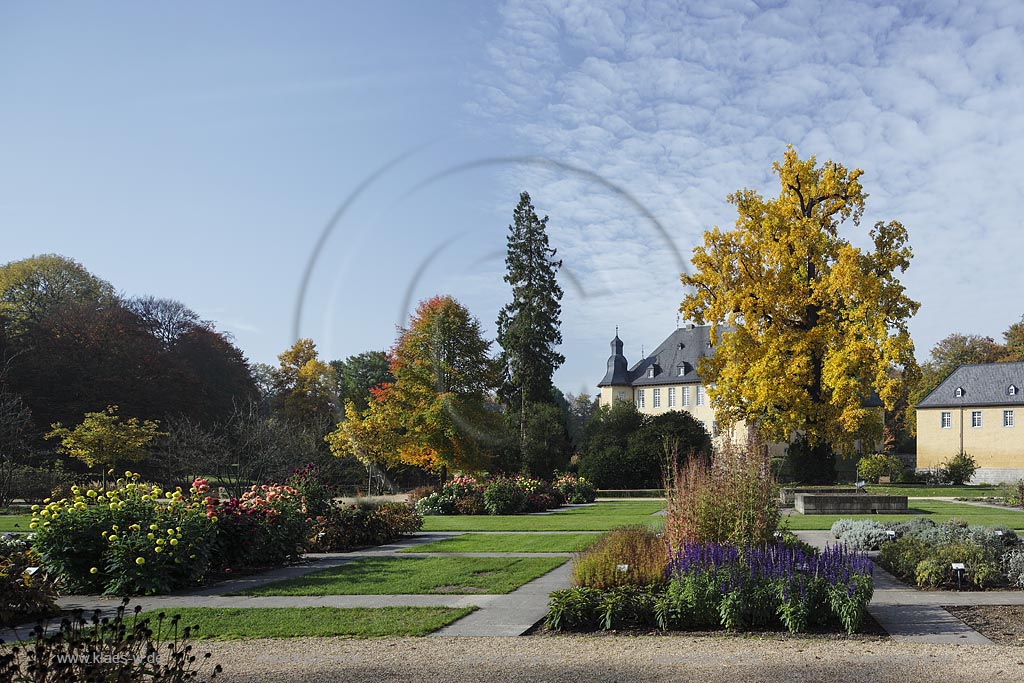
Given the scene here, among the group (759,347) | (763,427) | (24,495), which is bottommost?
(24,495)

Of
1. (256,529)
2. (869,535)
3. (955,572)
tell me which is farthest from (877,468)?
(256,529)

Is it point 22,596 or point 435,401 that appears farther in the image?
point 435,401

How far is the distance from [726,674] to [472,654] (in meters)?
2.07

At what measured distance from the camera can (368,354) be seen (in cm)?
7019

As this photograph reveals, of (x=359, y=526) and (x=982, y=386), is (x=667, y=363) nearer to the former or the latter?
(x=982, y=386)

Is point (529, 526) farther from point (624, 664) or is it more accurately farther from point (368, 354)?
point (368, 354)

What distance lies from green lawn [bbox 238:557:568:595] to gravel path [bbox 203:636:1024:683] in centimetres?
275

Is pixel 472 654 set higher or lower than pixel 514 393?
lower

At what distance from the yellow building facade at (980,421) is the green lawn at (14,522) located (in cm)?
4888

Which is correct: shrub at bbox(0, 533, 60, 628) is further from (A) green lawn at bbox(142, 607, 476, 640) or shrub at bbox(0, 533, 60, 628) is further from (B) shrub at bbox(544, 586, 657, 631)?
(B) shrub at bbox(544, 586, 657, 631)

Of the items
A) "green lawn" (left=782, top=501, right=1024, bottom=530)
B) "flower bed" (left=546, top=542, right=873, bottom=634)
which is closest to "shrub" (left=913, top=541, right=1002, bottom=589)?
"flower bed" (left=546, top=542, right=873, bottom=634)

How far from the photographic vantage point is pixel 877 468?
42656 mm

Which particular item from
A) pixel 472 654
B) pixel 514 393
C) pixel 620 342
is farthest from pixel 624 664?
pixel 620 342

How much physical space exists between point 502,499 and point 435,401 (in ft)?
30.7
